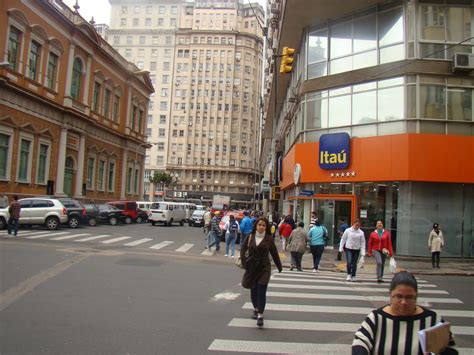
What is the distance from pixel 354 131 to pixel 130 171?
3960 cm

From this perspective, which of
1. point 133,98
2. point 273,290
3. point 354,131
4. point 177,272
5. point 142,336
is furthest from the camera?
point 133,98

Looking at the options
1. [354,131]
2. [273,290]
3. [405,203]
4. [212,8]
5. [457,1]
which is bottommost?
[273,290]

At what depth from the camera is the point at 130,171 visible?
185 ft

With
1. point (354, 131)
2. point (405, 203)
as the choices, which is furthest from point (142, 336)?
point (354, 131)

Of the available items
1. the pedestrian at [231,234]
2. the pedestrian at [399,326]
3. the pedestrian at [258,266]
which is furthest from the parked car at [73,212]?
the pedestrian at [399,326]

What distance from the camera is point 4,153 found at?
A: 3200 cm

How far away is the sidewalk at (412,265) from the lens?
1559 centimetres

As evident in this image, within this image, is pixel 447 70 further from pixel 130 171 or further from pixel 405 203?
pixel 130 171

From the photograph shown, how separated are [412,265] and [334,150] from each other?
273 inches

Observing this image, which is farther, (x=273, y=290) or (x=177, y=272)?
(x=177, y=272)

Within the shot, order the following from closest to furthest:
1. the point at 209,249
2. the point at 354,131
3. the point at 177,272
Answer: the point at 177,272
the point at 209,249
the point at 354,131

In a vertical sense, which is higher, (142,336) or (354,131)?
(354,131)

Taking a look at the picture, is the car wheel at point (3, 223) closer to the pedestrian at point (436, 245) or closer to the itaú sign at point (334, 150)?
the itaú sign at point (334, 150)

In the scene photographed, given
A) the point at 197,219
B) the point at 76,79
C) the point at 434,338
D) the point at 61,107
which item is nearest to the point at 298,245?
the point at 434,338
